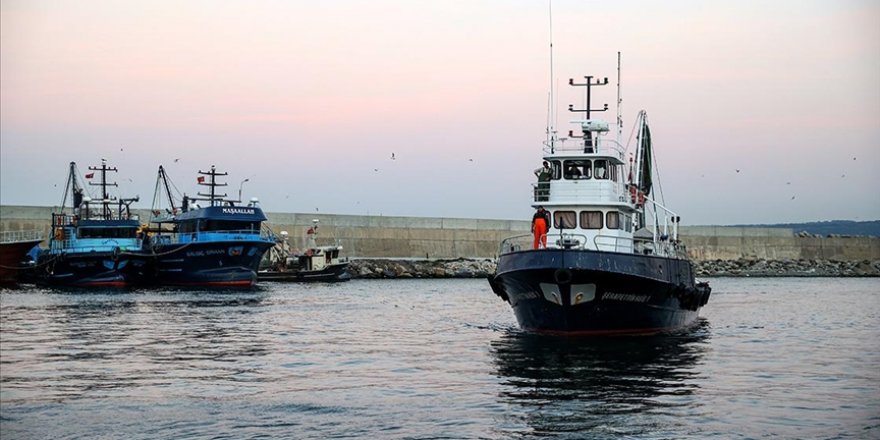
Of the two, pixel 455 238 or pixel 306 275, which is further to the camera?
pixel 455 238

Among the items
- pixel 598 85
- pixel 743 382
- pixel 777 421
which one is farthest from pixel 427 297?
pixel 777 421

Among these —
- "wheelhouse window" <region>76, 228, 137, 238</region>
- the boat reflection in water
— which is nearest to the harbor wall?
"wheelhouse window" <region>76, 228, 137, 238</region>

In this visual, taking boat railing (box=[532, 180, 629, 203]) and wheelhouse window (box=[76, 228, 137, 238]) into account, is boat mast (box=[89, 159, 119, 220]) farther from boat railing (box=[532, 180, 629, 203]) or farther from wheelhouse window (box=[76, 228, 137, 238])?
boat railing (box=[532, 180, 629, 203])

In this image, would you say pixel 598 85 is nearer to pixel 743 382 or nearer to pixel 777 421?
pixel 743 382

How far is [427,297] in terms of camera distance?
52.7m

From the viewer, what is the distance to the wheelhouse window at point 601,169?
29.7 metres

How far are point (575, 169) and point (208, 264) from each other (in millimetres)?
37757

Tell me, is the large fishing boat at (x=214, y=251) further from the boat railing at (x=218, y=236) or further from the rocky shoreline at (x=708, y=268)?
the rocky shoreline at (x=708, y=268)

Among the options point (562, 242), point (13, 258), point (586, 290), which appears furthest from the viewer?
point (13, 258)

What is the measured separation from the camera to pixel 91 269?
61.0 metres

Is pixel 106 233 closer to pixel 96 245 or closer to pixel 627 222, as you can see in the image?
pixel 96 245

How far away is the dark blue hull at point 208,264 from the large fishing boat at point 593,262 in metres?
34.3

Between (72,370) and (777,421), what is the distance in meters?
13.0

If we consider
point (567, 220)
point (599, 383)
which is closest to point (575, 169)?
point (567, 220)
